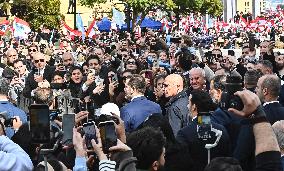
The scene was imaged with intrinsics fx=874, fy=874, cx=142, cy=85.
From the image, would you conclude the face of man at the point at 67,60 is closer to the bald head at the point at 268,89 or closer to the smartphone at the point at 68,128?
the bald head at the point at 268,89

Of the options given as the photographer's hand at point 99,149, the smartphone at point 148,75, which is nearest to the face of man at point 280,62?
the smartphone at point 148,75

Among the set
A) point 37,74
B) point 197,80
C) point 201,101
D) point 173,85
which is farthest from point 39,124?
point 37,74

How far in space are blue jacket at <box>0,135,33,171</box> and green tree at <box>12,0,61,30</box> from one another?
171ft

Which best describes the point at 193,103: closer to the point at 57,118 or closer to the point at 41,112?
the point at 57,118

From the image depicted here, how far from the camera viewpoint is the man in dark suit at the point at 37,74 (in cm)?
1441

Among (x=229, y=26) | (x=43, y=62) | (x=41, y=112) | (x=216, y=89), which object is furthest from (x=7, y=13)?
(x=41, y=112)

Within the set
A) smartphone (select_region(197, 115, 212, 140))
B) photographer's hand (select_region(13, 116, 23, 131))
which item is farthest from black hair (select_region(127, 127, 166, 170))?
photographer's hand (select_region(13, 116, 23, 131))

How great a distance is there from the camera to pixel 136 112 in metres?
9.91

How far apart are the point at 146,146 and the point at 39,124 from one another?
825mm

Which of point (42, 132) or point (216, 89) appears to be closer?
point (42, 132)

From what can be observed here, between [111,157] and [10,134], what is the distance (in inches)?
105

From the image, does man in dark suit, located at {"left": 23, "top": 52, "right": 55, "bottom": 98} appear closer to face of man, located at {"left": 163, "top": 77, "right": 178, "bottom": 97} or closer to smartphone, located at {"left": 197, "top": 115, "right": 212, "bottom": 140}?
face of man, located at {"left": 163, "top": 77, "right": 178, "bottom": 97}

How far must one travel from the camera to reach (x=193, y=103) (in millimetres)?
8680

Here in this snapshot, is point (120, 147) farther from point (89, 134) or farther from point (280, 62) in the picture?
point (280, 62)
